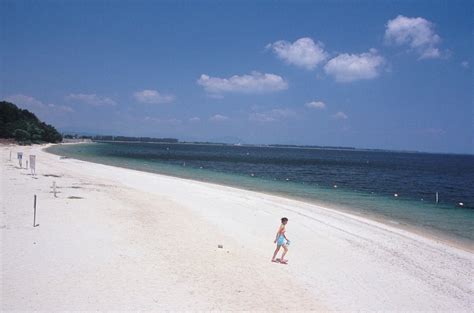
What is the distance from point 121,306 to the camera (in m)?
8.12

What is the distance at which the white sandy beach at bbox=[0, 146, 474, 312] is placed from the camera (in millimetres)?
8828

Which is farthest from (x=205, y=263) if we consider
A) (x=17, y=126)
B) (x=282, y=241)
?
(x=17, y=126)

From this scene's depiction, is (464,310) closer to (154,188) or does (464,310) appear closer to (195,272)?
(195,272)

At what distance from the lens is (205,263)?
11.4m

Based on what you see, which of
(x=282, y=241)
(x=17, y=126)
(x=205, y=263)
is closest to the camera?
(x=205, y=263)

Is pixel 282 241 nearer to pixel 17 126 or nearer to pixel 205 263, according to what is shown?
pixel 205 263

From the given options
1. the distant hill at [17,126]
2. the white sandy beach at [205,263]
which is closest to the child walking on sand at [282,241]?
the white sandy beach at [205,263]

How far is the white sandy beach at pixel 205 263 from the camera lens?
29.0 ft

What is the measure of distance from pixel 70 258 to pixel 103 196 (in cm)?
1159

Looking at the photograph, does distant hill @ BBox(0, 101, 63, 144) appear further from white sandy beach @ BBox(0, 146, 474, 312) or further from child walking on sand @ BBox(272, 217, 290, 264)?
child walking on sand @ BBox(272, 217, 290, 264)

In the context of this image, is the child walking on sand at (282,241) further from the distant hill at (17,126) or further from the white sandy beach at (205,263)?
the distant hill at (17,126)

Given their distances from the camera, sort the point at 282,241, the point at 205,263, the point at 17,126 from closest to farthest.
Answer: the point at 205,263, the point at 282,241, the point at 17,126

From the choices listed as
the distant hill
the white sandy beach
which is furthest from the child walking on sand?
the distant hill

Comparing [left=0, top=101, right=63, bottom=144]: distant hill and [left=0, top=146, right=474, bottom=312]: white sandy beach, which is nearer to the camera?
[left=0, top=146, right=474, bottom=312]: white sandy beach
